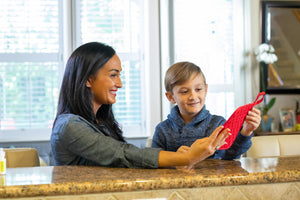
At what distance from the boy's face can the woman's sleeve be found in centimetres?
67

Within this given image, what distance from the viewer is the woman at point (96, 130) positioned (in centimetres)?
107

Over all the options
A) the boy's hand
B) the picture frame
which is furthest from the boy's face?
the picture frame

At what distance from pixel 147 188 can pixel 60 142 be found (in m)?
0.39

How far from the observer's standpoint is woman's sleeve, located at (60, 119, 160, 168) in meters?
1.08

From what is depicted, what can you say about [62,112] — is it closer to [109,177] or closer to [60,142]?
[60,142]

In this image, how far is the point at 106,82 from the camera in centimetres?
143

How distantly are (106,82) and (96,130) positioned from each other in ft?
0.79

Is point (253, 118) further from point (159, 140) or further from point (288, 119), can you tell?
point (288, 119)

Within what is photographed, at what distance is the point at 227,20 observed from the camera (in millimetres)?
4434

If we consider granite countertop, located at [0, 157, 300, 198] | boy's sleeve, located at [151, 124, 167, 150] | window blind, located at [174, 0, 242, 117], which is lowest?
boy's sleeve, located at [151, 124, 167, 150]

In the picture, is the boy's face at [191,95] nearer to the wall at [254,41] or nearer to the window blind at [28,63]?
the window blind at [28,63]

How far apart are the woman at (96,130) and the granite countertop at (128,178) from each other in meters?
0.04

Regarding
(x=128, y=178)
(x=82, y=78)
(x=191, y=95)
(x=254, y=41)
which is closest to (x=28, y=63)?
(x=254, y=41)

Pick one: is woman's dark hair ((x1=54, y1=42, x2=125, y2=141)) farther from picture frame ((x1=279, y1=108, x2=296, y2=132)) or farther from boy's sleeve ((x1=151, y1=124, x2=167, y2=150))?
picture frame ((x1=279, y1=108, x2=296, y2=132))
